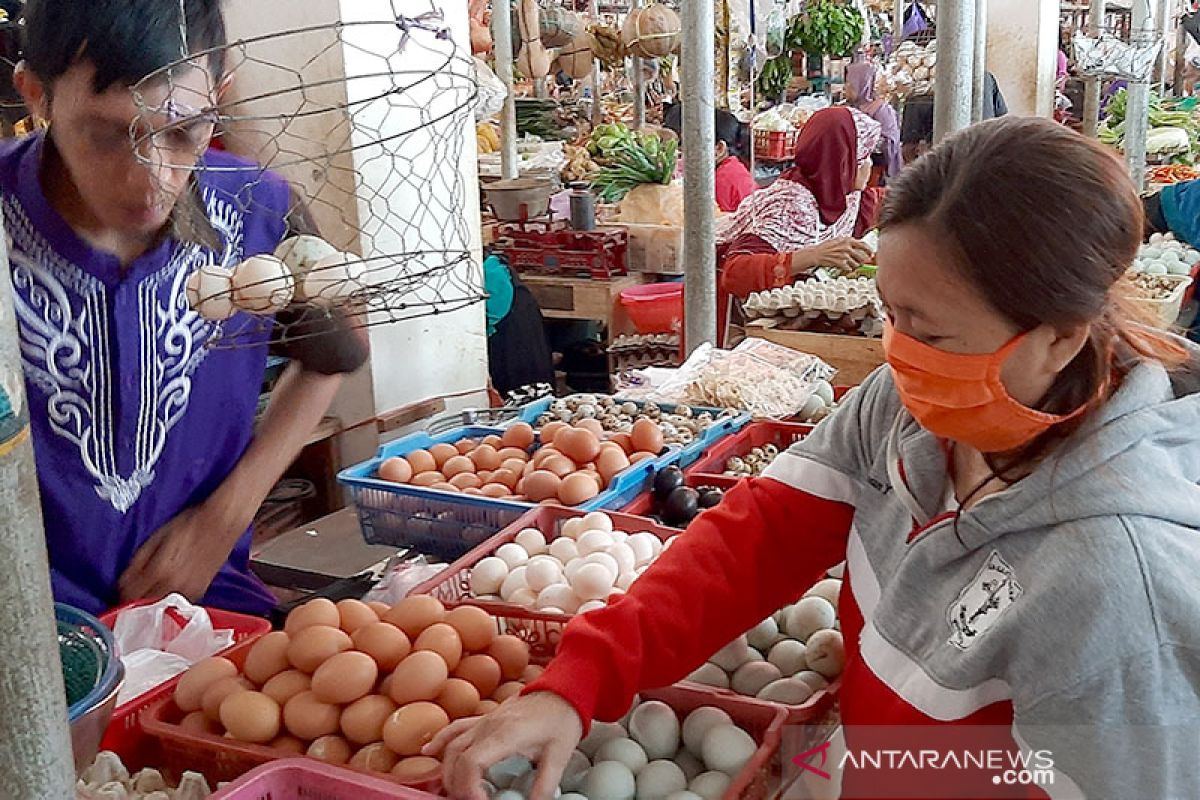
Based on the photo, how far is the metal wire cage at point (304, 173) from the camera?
1345 mm

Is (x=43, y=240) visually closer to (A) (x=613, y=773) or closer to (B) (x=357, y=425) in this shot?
(A) (x=613, y=773)

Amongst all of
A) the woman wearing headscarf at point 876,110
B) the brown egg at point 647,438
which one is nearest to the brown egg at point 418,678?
the brown egg at point 647,438

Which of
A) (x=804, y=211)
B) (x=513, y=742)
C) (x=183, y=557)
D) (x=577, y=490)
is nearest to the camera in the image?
(x=513, y=742)

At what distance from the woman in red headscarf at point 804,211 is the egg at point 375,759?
2985mm

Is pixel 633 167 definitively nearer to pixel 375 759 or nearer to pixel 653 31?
pixel 653 31

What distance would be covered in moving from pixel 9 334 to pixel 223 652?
96cm

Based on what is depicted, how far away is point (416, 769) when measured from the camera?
52.2 inches

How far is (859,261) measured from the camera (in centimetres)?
407

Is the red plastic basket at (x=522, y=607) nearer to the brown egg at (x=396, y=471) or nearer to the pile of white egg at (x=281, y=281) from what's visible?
the brown egg at (x=396, y=471)

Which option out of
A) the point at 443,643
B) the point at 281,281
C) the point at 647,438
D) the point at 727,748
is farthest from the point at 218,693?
the point at 647,438

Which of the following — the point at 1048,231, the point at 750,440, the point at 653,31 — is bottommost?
the point at 750,440

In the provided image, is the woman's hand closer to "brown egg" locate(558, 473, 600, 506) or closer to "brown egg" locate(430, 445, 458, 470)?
"brown egg" locate(558, 473, 600, 506)

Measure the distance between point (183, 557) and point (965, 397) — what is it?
1467 mm

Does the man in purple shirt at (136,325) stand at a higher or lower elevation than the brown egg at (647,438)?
higher
